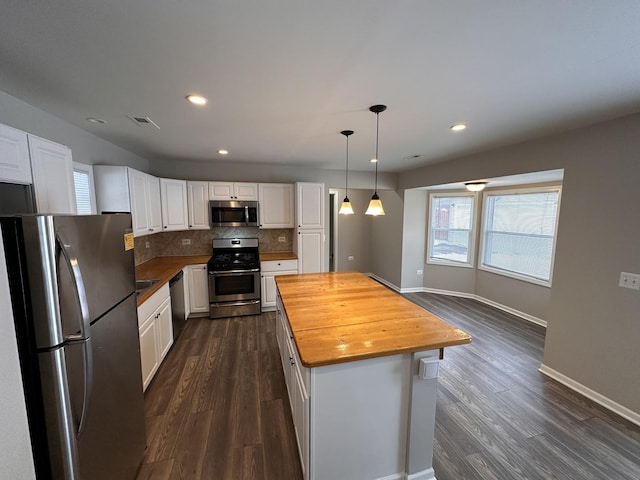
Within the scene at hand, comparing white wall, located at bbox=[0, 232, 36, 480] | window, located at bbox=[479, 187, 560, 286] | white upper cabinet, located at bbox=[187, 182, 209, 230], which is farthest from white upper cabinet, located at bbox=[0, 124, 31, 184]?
window, located at bbox=[479, 187, 560, 286]

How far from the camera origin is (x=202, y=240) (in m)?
4.43

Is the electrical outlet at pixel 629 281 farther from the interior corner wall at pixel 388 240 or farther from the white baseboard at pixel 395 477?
the interior corner wall at pixel 388 240

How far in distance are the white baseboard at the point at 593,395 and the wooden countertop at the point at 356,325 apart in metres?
1.94

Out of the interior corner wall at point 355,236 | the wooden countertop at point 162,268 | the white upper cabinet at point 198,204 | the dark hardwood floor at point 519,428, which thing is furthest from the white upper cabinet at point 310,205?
the dark hardwood floor at point 519,428

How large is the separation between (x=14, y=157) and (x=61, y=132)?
1.22 meters

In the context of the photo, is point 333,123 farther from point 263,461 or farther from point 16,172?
point 263,461

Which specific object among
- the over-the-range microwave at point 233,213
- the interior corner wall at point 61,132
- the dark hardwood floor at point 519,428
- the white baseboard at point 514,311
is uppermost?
the interior corner wall at point 61,132

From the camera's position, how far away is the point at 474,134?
2639 mm

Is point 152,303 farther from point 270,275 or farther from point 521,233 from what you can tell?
point 521,233

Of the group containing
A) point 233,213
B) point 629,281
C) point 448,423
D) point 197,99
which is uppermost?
point 197,99

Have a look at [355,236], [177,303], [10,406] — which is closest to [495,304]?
[355,236]

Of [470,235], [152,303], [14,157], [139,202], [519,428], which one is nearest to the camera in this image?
[14,157]

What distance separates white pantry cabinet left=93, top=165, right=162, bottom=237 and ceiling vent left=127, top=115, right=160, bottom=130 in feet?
2.23

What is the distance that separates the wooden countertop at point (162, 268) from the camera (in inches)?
99.3
